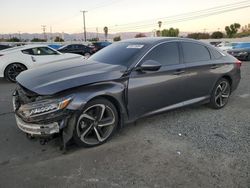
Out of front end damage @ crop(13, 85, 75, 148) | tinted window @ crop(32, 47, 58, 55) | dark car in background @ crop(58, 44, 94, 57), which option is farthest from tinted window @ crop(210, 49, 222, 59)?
dark car in background @ crop(58, 44, 94, 57)

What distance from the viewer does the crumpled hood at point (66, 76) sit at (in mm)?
3189

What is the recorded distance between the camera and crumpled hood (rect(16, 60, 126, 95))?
319cm

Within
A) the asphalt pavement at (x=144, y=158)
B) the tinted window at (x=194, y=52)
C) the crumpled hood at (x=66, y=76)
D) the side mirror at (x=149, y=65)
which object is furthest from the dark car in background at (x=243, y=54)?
the crumpled hood at (x=66, y=76)

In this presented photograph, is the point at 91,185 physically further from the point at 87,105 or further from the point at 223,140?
the point at 223,140

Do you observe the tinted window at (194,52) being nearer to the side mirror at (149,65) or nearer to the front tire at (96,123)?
the side mirror at (149,65)

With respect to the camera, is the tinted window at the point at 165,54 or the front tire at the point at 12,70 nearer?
the tinted window at the point at 165,54

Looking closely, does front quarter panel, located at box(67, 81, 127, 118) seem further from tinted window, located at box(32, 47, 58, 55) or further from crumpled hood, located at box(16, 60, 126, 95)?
tinted window, located at box(32, 47, 58, 55)

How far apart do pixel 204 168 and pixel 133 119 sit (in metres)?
1.31

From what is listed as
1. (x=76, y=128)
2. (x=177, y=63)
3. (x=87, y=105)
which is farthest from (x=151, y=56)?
(x=76, y=128)

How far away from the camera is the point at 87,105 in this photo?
3.32 m

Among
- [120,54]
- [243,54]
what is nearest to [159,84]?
[120,54]

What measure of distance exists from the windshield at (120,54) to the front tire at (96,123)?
78 centimetres

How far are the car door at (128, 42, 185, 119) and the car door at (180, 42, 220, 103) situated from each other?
18 centimetres

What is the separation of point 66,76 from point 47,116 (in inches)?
25.4
